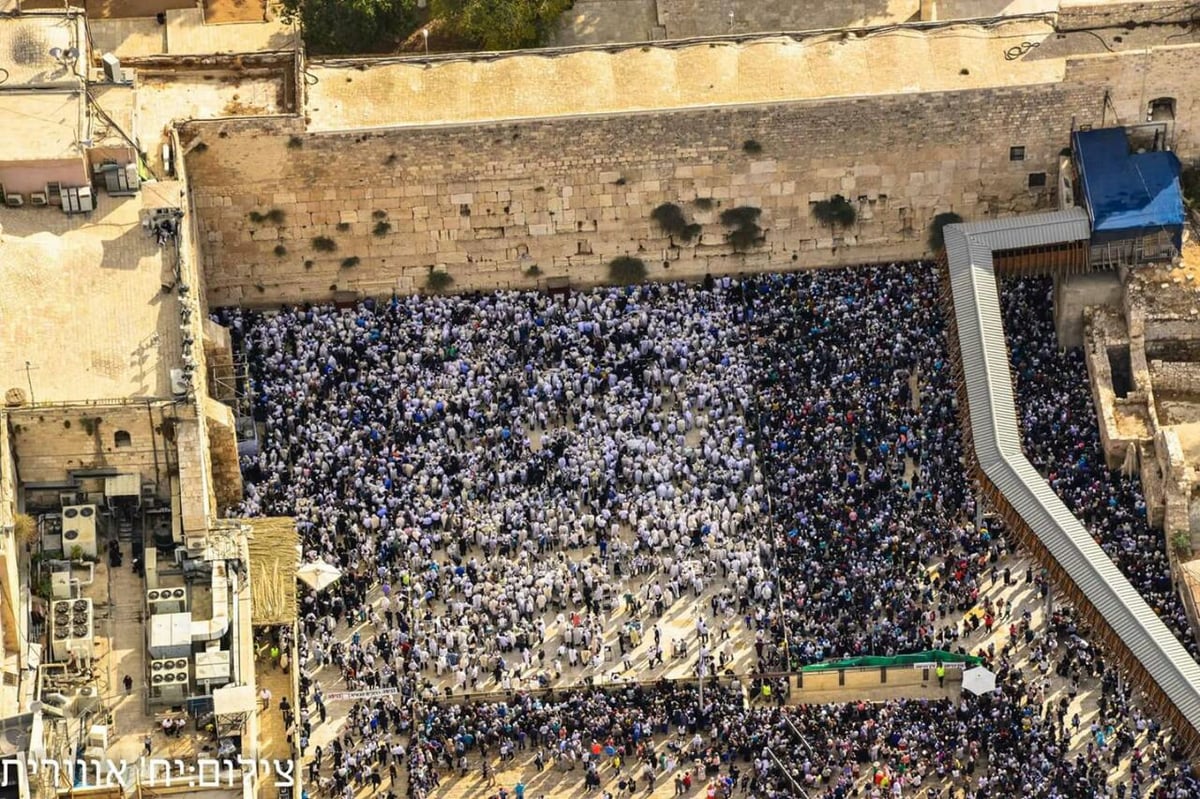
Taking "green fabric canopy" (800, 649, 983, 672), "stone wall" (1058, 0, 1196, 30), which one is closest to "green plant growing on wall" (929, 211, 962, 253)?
"stone wall" (1058, 0, 1196, 30)

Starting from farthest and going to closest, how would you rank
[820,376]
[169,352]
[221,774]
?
[820,376] < [169,352] < [221,774]

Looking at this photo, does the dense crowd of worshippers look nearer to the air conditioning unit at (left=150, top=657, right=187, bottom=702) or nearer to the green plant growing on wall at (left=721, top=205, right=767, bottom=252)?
the green plant growing on wall at (left=721, top=205, right=767, bottom=252)

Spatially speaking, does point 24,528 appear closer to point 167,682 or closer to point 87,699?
point 87,699

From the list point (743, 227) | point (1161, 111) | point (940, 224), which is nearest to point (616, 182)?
point (743, 227)

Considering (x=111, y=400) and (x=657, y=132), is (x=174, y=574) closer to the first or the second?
(x=111, y=400)

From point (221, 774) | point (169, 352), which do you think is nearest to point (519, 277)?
point (169, 352)

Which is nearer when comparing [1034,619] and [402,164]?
[1034,619]
